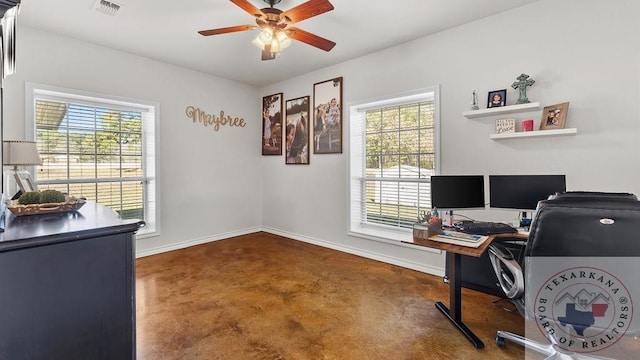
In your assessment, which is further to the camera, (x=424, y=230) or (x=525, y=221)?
(x=525, y=221)

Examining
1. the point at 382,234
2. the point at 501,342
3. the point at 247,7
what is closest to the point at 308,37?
the point at 247,7

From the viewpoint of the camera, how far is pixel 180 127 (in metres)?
4.34

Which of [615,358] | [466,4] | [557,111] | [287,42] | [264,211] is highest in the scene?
[466,4]

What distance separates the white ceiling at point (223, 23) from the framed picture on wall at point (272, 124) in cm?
113

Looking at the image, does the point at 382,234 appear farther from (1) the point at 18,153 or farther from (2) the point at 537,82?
(1) the point at 18,153

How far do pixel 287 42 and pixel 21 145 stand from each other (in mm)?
2405

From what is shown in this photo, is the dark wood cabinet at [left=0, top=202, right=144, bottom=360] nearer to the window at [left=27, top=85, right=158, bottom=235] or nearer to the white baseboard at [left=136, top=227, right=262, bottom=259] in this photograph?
the window at [left=27, top=85, right=158, bottom=235]

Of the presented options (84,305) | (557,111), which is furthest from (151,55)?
(557,111)

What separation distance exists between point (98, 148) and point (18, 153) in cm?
142

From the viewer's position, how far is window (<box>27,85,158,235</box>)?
3.32 metres

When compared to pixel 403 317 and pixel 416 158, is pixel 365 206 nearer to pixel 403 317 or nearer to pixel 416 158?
pixel 416 158

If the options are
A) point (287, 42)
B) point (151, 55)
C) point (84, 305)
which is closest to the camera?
point (84, 305)

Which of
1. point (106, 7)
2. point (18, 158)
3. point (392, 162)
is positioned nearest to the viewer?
point (18, 158)

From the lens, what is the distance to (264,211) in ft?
17.9
